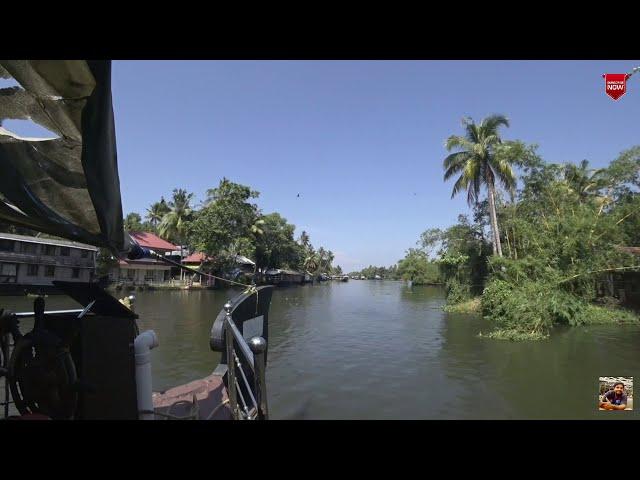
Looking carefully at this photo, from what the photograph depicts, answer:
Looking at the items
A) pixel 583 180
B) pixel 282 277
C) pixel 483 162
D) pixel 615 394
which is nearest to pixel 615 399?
pixel 615 394

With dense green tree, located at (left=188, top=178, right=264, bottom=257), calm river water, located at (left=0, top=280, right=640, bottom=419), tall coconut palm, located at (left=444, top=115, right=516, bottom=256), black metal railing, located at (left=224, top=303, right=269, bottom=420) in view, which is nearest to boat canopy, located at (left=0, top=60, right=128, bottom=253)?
black metal railing, located at (left=224, top=303, right=269, bottom=420)

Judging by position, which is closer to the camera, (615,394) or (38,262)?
(615,394)

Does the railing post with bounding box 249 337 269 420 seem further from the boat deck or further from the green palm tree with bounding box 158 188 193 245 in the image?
the green palm tree with bounding box 158 188 193 245

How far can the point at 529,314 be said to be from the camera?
15.0 meters

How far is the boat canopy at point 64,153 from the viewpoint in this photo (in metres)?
1.76

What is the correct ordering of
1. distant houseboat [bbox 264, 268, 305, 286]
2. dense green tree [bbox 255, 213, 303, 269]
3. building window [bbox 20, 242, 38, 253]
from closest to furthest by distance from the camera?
1. building window [bbox 20, 242, 38, 253]
2. dense green tree [bbox 255, 213, 303, 269]
3. distant houseboat [bbox 264, 268, 305, 286]

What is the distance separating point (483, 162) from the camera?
2347cm

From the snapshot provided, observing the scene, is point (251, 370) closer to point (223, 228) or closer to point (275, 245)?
point (223, 228)

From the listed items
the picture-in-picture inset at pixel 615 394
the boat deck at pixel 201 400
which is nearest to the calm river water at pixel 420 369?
the picture-in-picture inset at pixel 615 394

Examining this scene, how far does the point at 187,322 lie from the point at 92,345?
17233 mm

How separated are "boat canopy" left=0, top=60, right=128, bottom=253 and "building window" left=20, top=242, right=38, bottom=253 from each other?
30.8m

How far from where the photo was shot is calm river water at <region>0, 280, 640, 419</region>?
7773mm

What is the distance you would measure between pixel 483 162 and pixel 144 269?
34844 millimetres

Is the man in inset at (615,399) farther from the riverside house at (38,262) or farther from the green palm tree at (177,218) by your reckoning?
the green palm tree at (177,218)
